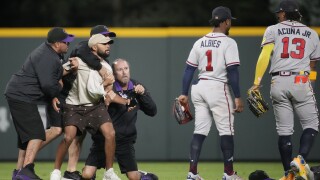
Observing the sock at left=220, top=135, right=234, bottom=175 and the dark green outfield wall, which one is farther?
the dark green outfield wall

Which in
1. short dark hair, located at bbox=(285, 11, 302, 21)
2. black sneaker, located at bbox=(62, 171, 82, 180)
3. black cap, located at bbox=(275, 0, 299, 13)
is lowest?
black sneaker, located at bbox=(62, 171, 82, 180)

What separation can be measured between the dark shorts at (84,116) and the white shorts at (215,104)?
4.03 ft

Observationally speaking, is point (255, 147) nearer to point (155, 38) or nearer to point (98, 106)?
point (155, 38)

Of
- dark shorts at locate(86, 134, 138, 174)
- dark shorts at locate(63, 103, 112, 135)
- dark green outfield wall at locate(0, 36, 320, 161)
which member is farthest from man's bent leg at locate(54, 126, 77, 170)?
dark green outfield wall at locate(0, 36, 320, 161)

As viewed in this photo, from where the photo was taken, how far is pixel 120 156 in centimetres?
1144

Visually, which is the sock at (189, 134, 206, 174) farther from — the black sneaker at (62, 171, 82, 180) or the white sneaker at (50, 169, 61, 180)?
the white sneaker at (50, 169, 61, 180)

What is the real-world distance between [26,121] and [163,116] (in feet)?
16.6

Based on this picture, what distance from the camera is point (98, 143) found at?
1154 cm

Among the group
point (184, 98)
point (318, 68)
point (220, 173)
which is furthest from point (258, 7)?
point (184, 98)

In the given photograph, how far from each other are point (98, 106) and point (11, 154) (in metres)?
5.31

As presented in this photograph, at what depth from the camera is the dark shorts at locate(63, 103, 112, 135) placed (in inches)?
450

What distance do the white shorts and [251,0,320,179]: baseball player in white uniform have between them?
0.40 meters

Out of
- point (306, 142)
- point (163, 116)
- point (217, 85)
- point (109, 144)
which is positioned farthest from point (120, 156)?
point (163, 116)

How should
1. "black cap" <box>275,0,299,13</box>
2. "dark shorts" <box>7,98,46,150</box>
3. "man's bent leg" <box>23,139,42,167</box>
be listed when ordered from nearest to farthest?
"man's bent leg" <box>23,139,42,167</box> < "dark shorts" <box>7,98,46,150</box> < "black cap" <box>275,0,299,13</box>
